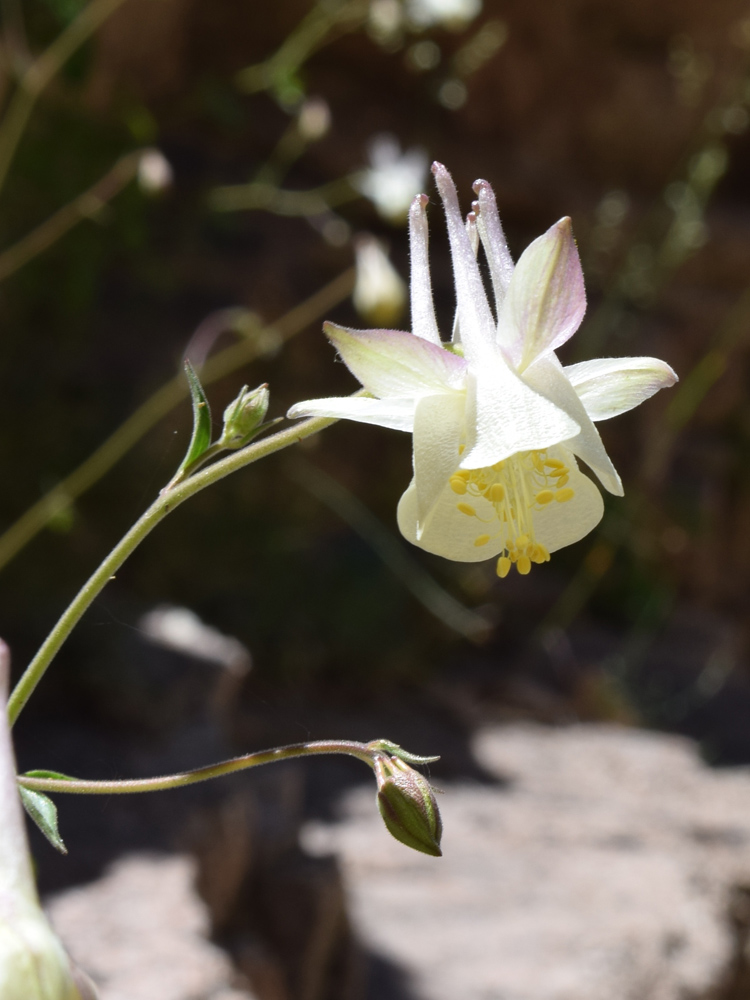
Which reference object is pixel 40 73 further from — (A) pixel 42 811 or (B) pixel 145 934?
(A) pixel 42 811

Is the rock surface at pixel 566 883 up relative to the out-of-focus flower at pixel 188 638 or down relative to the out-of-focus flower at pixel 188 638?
down

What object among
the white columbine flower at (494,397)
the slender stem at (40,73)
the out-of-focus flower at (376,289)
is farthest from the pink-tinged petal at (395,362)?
the slender stem at (40,73)

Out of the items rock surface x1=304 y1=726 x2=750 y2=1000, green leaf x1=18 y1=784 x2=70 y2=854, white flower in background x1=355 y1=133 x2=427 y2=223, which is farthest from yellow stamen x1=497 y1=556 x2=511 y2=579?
rock surface x1=304 y1=726 x2=750 y2=1000

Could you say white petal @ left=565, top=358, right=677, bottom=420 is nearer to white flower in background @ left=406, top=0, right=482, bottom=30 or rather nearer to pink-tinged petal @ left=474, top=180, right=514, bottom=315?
pink-tinged petal @ left=474, top=180, right=514, bottom=315

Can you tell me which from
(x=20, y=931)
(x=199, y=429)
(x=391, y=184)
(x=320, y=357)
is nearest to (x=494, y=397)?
(x=199, y=429)

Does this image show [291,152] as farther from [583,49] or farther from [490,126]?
[583,49]

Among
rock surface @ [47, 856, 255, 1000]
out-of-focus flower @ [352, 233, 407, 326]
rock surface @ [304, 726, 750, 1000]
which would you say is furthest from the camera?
rock surface @ [304, 726, 750, 1000]

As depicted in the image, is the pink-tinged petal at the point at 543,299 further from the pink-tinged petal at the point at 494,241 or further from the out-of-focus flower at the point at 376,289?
the out-of-focus flower at the point at 376,289
